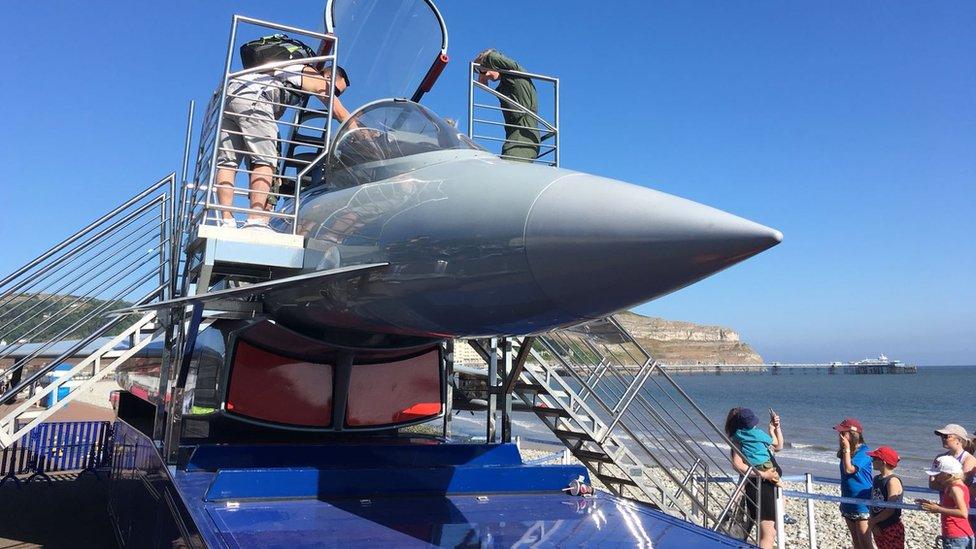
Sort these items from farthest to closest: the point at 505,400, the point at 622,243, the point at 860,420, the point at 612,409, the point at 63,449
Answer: the point at 860,420, the point at 63,449, the point at 612,409, the point at 505,400, the point at 622,243

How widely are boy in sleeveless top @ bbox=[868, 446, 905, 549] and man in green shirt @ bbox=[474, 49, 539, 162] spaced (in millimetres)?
4962

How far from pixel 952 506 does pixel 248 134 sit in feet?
22.6

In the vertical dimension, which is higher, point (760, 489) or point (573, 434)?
point (573, 434)

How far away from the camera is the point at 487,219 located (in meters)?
2.86

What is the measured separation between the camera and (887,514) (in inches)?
265

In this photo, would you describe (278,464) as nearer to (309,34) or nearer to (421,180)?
(421,180)

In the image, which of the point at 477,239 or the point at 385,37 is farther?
the point at 385,37

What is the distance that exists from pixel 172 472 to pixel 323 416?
118 centimetres

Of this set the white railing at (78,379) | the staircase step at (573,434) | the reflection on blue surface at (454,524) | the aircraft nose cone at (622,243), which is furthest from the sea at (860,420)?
the aircraft nose cone at (622,243)

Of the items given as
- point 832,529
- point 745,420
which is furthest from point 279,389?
point 832,529

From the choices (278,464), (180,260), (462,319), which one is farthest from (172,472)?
(462,319)

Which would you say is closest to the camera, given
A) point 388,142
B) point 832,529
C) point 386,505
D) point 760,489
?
point 388,142

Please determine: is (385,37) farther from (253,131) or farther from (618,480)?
(618,480)

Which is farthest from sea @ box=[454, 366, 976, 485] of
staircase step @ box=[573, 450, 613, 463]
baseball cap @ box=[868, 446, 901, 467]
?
baseball cap @ box=[868, 446, 901, 467]
